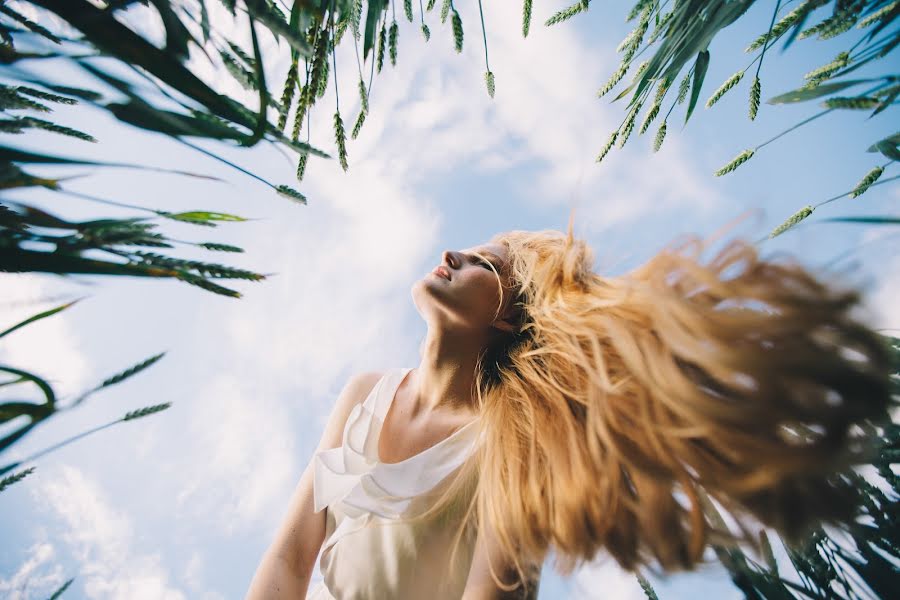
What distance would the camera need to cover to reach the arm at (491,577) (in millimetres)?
1087

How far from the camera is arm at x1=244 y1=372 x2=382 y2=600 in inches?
56.3

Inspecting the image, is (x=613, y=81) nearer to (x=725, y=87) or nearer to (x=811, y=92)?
(x=725, y=87)

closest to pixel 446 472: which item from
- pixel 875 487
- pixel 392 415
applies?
pixel 392 415

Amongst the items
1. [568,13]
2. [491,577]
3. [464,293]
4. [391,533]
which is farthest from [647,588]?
[568,13]

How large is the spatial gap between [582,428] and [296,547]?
1157 mm

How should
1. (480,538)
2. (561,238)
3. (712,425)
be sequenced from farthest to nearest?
(561,238), (480,538), (712,425)

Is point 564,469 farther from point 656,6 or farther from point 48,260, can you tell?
point 656,6

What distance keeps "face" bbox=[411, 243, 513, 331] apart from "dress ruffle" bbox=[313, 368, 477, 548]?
41 centimetres

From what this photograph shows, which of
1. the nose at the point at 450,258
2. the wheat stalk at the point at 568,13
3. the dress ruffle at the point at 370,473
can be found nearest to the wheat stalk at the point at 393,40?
the wheat stalk at the point at 568,13

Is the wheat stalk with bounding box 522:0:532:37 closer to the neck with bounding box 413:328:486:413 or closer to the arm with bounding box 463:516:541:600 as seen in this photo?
the neck with bounding box 413:328:486:413

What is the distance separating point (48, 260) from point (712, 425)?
109 cm

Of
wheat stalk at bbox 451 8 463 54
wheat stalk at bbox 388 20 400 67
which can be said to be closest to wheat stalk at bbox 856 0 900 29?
wheat stalk at bbox 451 8 463 54

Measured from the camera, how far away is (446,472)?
1439 mm

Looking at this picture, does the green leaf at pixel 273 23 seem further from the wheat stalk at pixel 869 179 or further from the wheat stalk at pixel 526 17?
the wheat stalk at pixel 869 179
